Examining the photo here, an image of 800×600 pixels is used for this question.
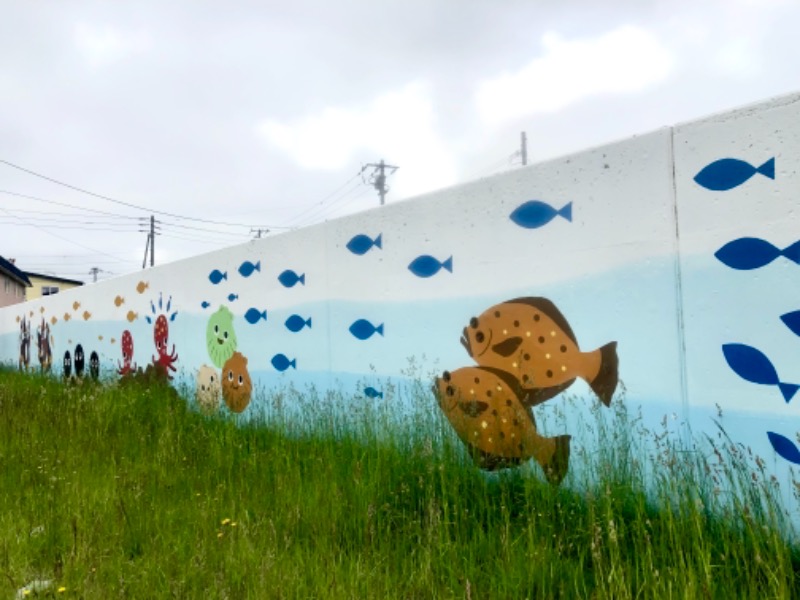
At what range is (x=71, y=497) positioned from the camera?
11.6 feet

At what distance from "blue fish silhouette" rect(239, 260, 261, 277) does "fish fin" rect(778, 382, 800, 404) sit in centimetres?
521

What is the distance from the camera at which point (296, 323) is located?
5.87 m

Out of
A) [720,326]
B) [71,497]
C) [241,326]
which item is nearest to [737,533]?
[720,326]

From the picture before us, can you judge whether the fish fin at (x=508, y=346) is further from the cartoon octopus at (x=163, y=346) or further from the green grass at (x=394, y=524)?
the cartoon octopus at (x=163, y=346)

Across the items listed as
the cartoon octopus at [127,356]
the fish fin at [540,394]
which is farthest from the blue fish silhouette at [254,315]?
the cartoon octopus at [127,356]

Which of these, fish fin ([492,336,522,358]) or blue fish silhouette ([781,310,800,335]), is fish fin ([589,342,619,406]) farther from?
blue fish silhouette ([781,310,800,335])

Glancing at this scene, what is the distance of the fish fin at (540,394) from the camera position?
11.2 feet

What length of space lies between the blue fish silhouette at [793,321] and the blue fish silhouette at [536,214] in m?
1.26

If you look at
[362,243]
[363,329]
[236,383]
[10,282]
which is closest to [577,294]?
[363,329]

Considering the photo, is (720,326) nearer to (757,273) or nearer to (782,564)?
(757,273)

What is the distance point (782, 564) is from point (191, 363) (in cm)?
708

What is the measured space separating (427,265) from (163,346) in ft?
18.4

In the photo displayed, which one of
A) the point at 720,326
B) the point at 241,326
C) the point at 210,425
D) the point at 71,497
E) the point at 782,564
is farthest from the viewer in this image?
the point at 241,326

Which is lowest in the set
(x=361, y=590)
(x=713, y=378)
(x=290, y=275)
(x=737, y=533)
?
Result: (x=361, y=590)
